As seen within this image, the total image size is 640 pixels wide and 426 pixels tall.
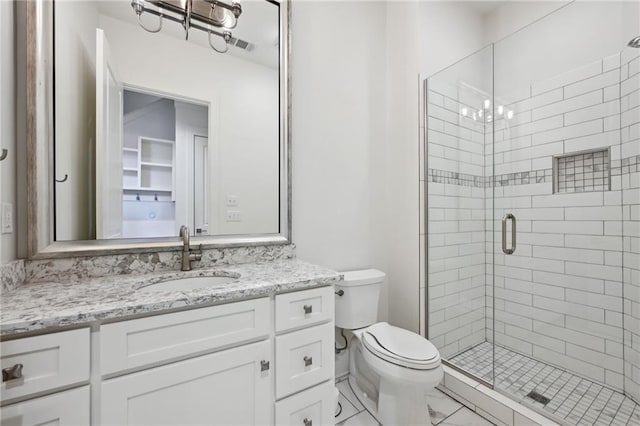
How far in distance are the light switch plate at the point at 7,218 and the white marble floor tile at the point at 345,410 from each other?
5.52ft

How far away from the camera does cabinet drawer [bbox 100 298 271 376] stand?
81 centimetres

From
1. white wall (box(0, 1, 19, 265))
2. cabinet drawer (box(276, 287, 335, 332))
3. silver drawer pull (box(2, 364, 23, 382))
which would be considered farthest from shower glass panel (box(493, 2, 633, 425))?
white wall (box(0, 1, 19, 265))

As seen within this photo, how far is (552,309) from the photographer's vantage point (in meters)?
1.91

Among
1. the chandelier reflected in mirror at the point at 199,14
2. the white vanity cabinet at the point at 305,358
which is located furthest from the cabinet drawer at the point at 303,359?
the chandelier reflected in mirror at the point at 199,14

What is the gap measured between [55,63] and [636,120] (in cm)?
283

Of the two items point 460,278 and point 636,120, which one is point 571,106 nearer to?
point 636,120

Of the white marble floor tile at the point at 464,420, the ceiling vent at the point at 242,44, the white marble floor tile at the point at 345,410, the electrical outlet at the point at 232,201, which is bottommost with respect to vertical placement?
the white marble floor tile at the point at 345,410

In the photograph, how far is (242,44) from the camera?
1560 mm

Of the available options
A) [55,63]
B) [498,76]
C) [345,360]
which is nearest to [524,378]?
[345,360]

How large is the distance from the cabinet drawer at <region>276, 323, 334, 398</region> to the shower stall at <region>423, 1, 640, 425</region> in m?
1.06

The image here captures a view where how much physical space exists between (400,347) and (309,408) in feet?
1.90

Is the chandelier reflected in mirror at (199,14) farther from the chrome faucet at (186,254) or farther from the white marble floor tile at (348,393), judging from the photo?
the white marble floor tile at (348,393)

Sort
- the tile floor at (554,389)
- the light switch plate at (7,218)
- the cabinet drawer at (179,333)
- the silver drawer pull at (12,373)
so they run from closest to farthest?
the silver drawer pull at (12,373) < the cabinet drawer at (179,333) < the light switch plate at (7,218) < the tile floor at (554,389)

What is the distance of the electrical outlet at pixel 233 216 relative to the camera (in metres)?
1.52
